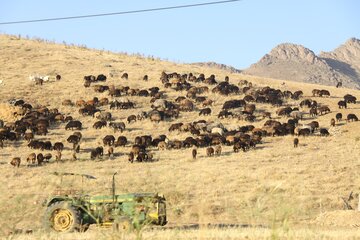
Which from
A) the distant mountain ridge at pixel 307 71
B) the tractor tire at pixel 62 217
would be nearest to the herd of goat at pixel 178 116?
the tractor tire at pixel 62 217

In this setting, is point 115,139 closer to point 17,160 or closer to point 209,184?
point 17,160

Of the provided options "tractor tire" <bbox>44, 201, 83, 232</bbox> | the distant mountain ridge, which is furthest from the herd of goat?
the distant mountain ridge

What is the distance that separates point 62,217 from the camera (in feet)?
46.0

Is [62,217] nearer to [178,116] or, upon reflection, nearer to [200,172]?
[200,172]

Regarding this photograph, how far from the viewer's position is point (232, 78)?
2559 inches

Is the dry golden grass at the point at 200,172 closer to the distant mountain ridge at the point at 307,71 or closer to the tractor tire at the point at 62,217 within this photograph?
the tractor tire at the point at 62,217

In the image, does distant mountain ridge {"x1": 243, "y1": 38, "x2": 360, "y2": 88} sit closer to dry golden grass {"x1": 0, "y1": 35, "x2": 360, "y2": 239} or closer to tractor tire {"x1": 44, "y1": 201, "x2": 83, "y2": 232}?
dry golden grass {"x1": 0, "y1": 35, "x2": 360, "y2": 239}

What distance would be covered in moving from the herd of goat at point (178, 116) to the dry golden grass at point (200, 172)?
804 millimetres

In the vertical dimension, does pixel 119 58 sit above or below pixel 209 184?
above

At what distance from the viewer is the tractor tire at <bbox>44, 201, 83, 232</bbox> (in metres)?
13.8

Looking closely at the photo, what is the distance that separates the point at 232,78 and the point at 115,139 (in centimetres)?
2819

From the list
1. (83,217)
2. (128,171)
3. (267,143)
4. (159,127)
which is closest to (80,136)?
(159,127)

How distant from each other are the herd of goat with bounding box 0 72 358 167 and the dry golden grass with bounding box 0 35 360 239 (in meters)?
0.80

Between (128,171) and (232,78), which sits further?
(232,78)
